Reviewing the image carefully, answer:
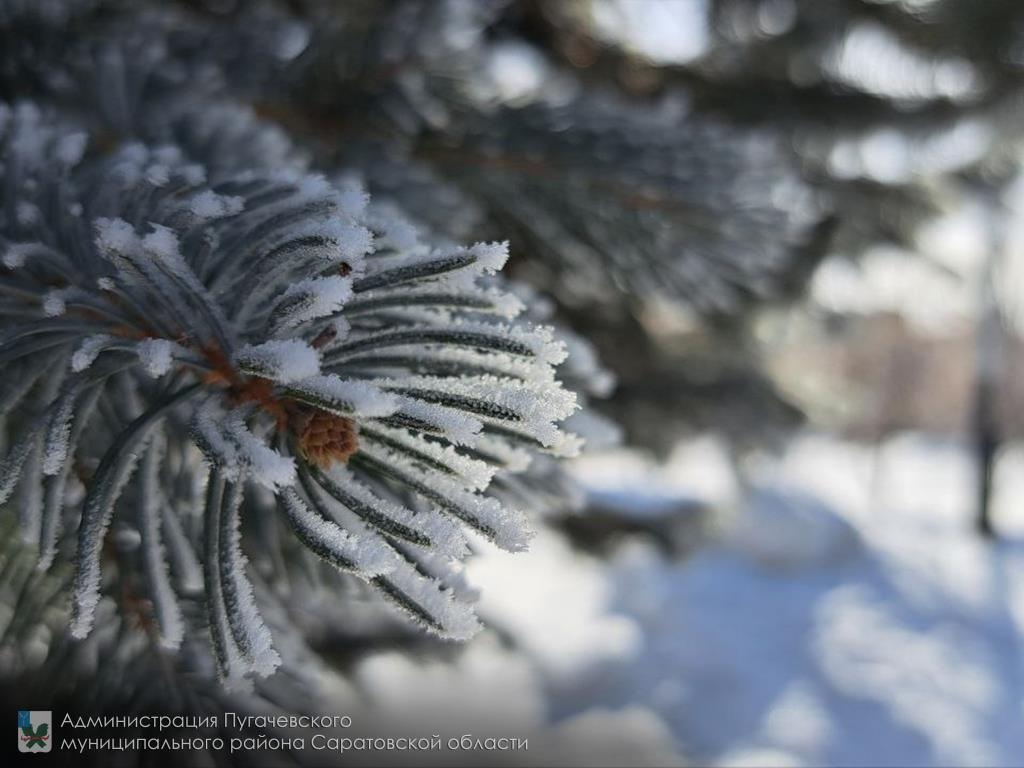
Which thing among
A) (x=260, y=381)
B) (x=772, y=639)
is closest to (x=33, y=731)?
(x=260, y=381)

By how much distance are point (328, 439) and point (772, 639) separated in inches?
133

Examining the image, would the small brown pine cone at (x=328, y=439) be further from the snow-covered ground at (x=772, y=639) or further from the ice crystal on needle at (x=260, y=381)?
the snow-covered ground at (x=772, y=639)

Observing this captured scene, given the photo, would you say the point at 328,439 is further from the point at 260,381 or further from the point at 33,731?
the point at 33,731

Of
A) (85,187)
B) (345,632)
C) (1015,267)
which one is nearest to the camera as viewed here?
(85,187)

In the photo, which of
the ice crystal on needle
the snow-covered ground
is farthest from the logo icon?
the snow-covered ground

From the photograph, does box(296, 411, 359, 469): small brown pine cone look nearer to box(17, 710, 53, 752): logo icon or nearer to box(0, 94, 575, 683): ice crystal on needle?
box(0, 94, 575, 683): ice crystal on needle

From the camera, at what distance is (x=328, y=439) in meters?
0.42

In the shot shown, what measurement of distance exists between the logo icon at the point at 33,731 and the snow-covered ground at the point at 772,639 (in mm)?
432

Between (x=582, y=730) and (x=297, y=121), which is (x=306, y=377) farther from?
(x=582, y=730)

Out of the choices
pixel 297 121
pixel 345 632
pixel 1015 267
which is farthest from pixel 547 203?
pixel 1015 267

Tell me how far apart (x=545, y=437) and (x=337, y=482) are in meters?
0.12

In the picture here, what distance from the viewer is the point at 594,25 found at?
2293 mm

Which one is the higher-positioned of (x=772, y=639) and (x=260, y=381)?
(x=772, y=639)

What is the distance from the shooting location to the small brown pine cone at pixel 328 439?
42 cm
